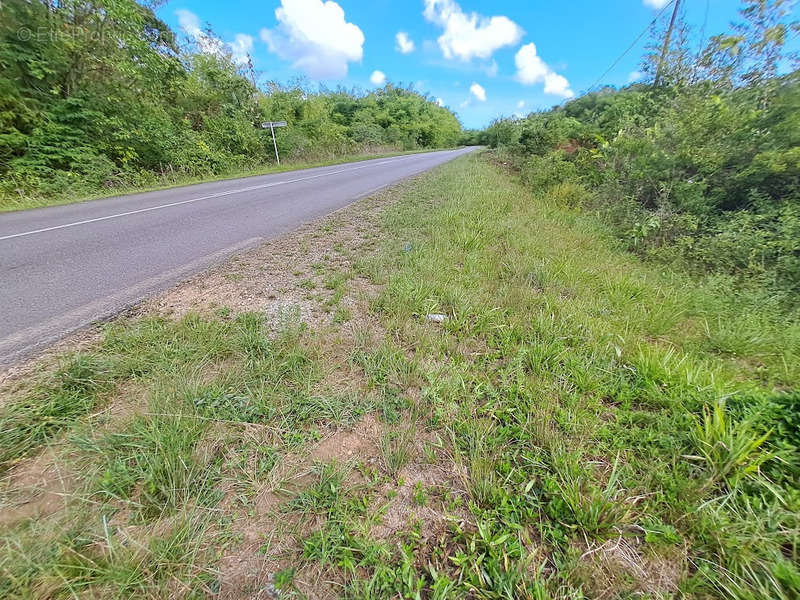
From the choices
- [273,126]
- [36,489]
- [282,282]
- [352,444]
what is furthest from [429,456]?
[273,126]

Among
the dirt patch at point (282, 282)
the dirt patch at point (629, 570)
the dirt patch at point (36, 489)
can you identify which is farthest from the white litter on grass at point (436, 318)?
the dirt patch at point (36, 489)

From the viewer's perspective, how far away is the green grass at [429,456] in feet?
3.38

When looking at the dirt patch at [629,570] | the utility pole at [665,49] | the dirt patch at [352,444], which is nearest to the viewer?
the dirt patch at [629,570]

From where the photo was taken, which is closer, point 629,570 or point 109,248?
point 629,570

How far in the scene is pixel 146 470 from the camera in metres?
1.29

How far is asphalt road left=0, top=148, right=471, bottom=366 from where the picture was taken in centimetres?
251

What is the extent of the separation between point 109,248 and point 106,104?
10.3m

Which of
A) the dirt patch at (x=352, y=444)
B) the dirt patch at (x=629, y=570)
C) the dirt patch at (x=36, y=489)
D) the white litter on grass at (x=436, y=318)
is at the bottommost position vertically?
the dirt patch at (x=629, y=570)

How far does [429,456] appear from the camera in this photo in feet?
4.74

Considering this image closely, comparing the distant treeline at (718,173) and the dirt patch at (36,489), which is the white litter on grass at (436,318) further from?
the distant treeline at (718,173)

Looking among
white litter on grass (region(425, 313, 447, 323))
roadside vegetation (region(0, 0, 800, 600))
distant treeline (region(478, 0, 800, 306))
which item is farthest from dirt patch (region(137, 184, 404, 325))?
distant treeline (region(478, 0, 800, 306))

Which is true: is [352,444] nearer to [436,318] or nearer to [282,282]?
[436,318]

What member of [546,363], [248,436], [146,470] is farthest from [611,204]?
[146,470]

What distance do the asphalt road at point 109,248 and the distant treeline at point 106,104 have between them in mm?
3011
